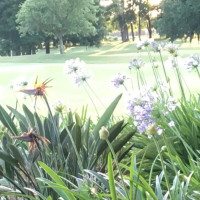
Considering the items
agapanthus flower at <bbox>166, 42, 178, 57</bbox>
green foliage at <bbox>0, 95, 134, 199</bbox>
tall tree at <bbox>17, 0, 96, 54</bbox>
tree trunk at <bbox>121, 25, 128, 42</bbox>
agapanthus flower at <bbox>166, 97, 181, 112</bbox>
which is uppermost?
tall tree at <bbox>17, 0, 96, 54</bbox>

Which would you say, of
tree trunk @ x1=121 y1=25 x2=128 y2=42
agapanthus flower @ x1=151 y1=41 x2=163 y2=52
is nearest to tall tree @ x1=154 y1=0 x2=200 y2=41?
tree trunk @ x1=121 y1=25 x2=128 y2=42

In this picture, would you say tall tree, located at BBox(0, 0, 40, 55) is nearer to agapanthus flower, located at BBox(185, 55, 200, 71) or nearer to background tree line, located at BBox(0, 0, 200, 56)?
background tree line, located at BBox(0, 0, 200, 56)

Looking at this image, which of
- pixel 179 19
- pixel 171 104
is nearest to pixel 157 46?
pixel 171 104

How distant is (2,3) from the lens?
2075 cm

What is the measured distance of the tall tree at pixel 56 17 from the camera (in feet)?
65.2

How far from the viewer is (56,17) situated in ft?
66.9

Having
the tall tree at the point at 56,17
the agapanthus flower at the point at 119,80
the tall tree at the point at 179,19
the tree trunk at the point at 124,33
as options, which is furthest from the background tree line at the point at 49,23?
the agapanthus flower at the point at 119,80

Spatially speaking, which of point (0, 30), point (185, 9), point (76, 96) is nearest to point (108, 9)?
point (0, 30)

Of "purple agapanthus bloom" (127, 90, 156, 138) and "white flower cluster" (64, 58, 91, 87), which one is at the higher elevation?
"white flower cluster" (64, 58, 91, 87)

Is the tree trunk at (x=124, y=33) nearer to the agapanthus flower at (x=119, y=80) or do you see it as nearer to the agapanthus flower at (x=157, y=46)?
the agapanthus flower at (x=157, y=46)

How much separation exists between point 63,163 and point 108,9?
2305 centimetres

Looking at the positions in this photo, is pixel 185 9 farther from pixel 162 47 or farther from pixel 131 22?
pixel 162 47

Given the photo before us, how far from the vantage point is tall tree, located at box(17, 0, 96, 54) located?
65.2 ft

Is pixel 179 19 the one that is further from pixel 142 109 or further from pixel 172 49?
pixel 142 109
